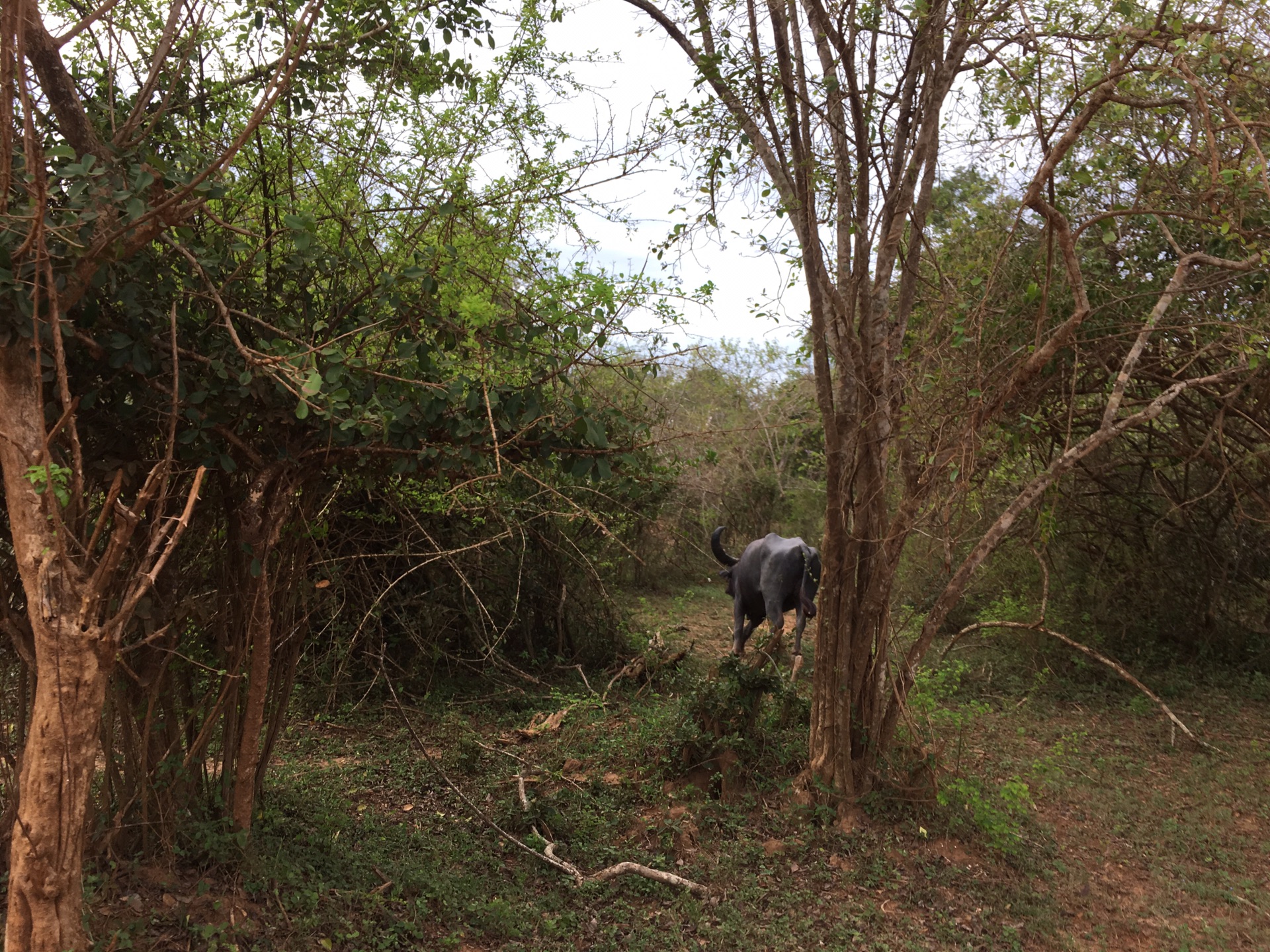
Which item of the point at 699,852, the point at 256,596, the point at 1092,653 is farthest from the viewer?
the point at 699,852

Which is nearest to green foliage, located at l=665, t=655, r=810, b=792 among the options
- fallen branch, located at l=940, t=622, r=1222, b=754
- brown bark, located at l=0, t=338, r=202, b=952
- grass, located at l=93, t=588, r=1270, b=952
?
grass, located at l=93, t=588, r=1270, b=952

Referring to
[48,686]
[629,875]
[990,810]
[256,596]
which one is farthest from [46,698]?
[990,810]

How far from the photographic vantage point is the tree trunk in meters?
2.62

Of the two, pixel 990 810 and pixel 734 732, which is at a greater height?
pixel 734 732

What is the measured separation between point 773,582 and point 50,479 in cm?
A: 705

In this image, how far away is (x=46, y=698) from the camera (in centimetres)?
264

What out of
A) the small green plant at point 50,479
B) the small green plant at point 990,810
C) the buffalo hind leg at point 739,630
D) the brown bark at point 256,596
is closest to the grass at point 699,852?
the small green plant at point 990,810

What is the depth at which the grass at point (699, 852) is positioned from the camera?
157 inches

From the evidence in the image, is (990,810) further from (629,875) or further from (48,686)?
(48,686)

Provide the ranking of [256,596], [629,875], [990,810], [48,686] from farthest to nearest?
[990,810] → [629,875] → [256,596] → [48,686]

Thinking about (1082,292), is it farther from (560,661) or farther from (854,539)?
(560,661)

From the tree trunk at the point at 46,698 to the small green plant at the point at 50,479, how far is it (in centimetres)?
4

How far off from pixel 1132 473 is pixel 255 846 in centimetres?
849

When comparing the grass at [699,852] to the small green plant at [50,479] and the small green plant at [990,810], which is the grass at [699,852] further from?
the small green plant at [50,479]
